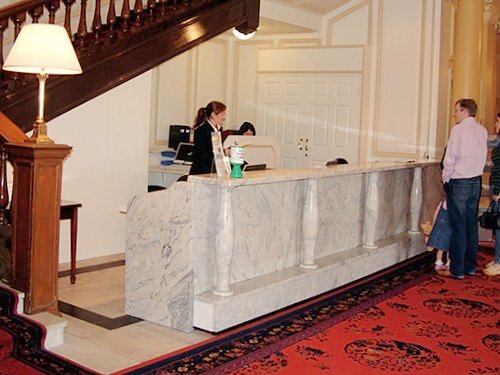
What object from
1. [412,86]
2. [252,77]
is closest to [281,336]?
[412,86]

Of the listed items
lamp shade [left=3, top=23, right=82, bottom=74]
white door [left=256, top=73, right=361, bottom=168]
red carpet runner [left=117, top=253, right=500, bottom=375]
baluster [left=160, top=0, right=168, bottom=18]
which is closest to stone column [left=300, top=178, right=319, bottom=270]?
red carpet runner [left=117, top=253, right=500, bottom=375]

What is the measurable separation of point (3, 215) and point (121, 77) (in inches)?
73.2

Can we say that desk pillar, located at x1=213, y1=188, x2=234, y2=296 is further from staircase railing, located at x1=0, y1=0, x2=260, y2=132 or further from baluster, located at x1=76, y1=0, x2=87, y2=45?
baluster, located at x1=76, y1=0, x2=87, y2=45

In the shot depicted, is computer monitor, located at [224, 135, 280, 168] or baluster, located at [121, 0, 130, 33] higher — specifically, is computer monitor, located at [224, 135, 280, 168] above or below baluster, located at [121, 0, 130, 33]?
below

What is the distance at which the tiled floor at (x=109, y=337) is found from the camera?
3750mm

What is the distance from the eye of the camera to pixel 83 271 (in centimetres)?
578

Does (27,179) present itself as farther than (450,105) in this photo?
No

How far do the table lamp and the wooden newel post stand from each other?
12 centimetres

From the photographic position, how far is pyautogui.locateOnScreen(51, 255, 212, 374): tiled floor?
3.75 meters

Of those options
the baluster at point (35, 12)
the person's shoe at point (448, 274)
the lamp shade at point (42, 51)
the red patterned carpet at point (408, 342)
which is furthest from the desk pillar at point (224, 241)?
the person's shoe at point (448, 274)

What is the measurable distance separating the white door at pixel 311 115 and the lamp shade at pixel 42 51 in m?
6.11

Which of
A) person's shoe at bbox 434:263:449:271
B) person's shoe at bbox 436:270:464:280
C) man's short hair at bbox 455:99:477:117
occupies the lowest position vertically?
person's shoe at bbox 436:270:464:280

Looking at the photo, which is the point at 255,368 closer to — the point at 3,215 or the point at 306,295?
the point at 306,295

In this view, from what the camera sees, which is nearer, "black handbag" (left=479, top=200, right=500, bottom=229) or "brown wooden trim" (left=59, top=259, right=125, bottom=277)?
"brown wooden trim" (left=59, top=259, right=125, bottom=277)
